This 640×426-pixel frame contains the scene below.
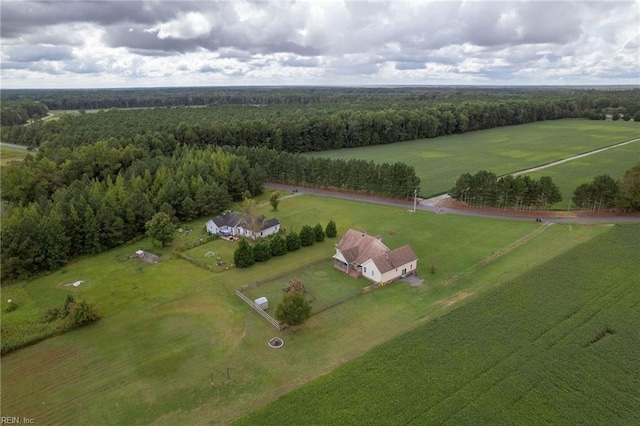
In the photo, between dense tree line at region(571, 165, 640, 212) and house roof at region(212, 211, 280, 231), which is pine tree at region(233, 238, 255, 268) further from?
dense tree line at region(571, 165, 640, 212)

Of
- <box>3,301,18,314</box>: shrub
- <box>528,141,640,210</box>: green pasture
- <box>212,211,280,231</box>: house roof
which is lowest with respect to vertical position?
<box>3,301,18,314</box>: shrub

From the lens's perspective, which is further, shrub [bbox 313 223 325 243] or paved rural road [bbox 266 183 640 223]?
paved rural road [bbox 266 183 640 223]

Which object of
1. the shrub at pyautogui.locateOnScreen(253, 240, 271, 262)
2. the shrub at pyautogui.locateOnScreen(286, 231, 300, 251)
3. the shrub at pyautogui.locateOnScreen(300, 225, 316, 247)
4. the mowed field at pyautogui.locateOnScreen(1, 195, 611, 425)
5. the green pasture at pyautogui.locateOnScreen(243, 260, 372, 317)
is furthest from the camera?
the shrub at pyautogui.locateOnScreen(300, 225, 316, 247)

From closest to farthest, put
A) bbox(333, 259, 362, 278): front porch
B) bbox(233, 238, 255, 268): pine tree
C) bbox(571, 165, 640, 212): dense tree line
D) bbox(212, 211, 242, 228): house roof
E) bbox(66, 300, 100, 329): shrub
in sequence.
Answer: bbox(66, 300, 100, 329): shrub
bbox(333, 259, 362, 278): front porch
bbox(233, 238, 255, 268): pine tree
bbox(212, 211, 242, 228): house roof
bbox(571, 165, 640, 212): dense tree line

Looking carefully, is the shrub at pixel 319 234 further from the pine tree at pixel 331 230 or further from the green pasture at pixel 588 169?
the green pasture at pixel 588 169

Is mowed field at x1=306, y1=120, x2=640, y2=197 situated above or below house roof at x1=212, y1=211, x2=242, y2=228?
above

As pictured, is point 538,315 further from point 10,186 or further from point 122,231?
point 10,186

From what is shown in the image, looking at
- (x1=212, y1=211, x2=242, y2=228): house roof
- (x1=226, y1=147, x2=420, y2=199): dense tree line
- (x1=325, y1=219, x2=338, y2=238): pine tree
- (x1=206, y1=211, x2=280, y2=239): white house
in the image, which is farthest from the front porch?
(x1=226, y1=147, x2=420, y2=199): dense tree line
